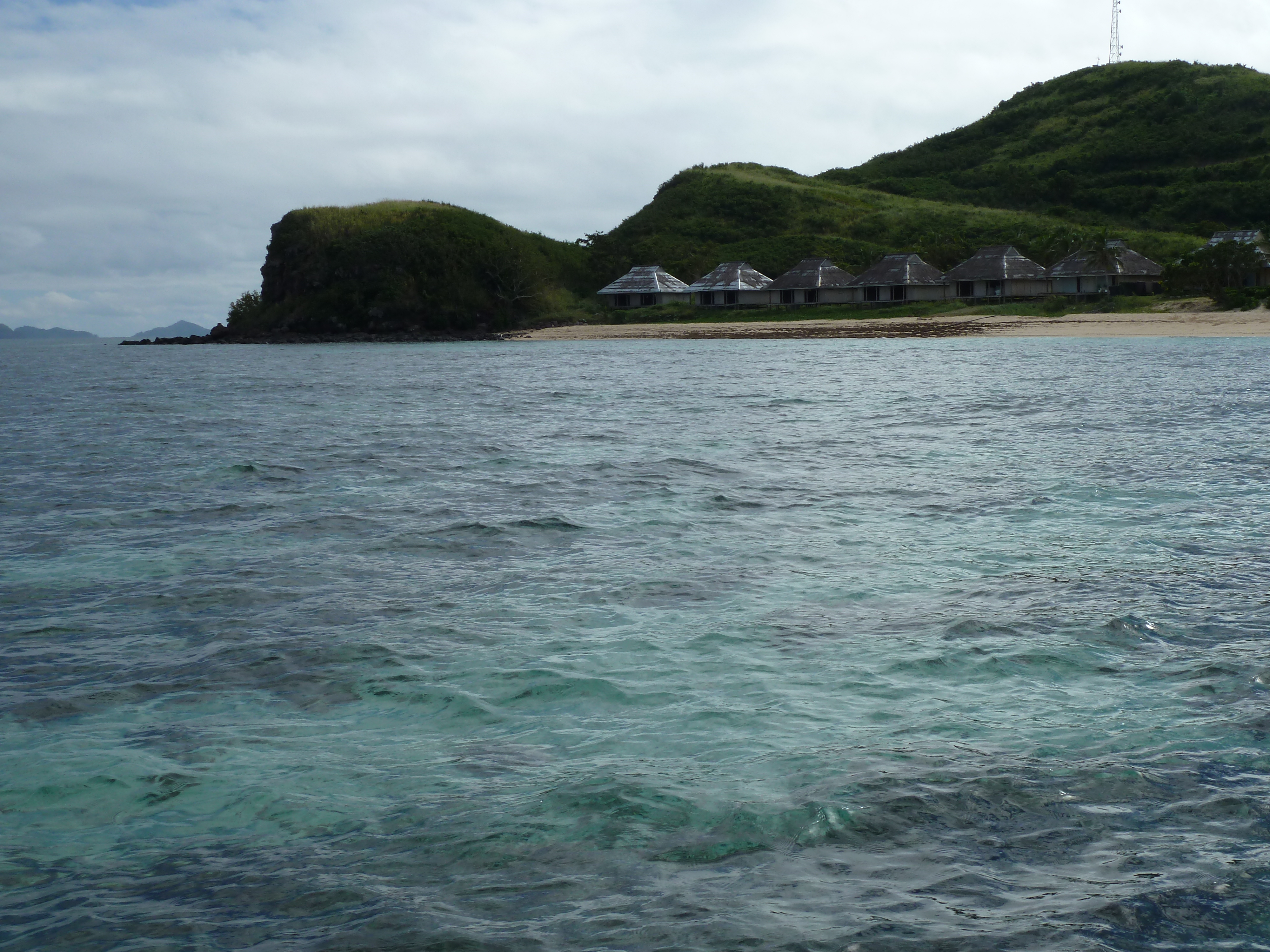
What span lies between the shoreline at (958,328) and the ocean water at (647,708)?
34.3m

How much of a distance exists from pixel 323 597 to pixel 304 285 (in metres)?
84.8

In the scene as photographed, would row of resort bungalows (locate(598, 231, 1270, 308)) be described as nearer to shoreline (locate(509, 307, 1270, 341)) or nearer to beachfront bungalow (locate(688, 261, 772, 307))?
beachfront bungalow (locate(688, 261, 772, 307))

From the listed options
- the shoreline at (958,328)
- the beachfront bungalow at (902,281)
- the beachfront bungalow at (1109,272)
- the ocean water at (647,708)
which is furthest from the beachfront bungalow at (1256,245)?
the ocean water at (647,708)

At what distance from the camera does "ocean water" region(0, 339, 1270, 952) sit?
12.2ft

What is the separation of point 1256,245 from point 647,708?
6343cm

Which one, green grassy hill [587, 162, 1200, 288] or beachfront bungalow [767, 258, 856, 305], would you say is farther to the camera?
green grassy hill [587, 162, 1200, 288]

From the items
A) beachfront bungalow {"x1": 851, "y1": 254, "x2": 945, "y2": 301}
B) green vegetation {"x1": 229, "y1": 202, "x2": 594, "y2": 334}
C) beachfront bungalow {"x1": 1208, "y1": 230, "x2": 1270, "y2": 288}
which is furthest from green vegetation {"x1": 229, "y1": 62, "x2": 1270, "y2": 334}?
beachfront bungalow {"x1": 1208, "y1": 230, "x2": 1270, "y2": 288}

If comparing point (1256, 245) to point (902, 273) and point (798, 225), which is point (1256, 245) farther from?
point (798, 225)

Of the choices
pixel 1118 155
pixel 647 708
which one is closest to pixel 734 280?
pixel 1118 155

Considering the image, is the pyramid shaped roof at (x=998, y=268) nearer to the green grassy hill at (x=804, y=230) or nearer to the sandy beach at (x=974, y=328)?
the green grassy hill at (x=804, y=230)

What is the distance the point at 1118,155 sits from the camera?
320 ft

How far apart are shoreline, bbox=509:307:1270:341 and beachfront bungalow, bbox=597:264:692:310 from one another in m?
4.95

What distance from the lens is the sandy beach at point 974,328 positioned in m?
44.1

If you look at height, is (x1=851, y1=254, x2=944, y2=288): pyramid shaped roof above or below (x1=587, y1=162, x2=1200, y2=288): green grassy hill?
below
